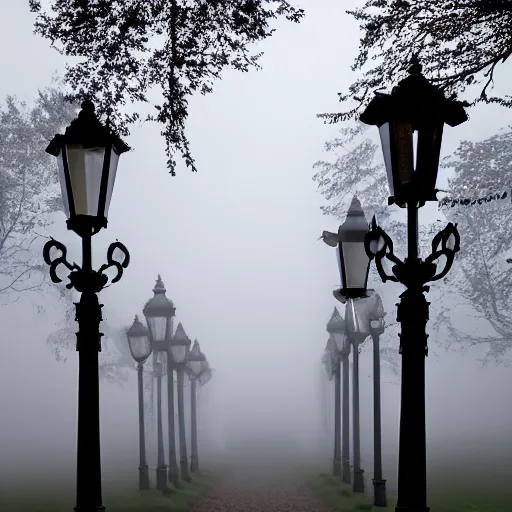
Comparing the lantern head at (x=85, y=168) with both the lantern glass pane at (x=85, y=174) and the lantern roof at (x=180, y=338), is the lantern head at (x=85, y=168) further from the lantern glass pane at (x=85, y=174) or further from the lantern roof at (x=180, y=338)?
the lantern roof at (x=180, y=338)

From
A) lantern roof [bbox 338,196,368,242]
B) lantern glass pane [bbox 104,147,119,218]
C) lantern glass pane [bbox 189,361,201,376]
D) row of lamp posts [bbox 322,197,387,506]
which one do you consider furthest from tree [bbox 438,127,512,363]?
lantern glass pane [bbox 104,147,119,218]

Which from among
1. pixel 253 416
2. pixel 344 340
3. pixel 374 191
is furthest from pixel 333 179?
pixel 253 416

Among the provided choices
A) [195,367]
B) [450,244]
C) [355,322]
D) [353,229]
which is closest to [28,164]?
[195,367]

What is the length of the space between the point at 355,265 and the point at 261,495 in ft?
51.9

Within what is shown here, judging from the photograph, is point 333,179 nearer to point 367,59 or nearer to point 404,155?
point 367,59

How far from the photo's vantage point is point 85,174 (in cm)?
673

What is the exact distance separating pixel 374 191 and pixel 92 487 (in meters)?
26.7

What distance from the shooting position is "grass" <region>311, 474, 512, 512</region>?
56.5 feet

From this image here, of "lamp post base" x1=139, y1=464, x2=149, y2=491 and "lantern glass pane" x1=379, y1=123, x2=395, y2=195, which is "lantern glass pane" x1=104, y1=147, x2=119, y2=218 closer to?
"lantern glass pane" x1=379, y1=123, x2=395, y2=195

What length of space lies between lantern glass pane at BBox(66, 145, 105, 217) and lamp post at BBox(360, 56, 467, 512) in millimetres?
2238

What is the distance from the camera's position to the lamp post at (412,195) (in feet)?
20.4

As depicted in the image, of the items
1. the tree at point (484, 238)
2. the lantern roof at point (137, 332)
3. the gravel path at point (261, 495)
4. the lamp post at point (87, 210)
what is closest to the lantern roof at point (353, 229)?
the lamp post at point (87, 210)

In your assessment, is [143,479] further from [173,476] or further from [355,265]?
[355,265]

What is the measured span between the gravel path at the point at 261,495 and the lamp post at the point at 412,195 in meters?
12.8
